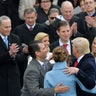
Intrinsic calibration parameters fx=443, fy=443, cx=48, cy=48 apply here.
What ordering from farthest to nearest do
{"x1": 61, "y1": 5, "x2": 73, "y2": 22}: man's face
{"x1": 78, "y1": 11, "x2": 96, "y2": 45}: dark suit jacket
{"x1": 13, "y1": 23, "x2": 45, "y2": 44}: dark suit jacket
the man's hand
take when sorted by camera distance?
1. {"x1": 61, "y1": 5, "x2": 73, "y2": 22}: man's face
2. {"x1": 13, "y1": 23, "x2": 45, "y2": 44}: dark suit jacket
3. {"x1": 78, "y1": 11, "x2": 96, "y2": 45}: dark suit jacket
4. the man's hand

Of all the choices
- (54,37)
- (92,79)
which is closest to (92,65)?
(92,79)

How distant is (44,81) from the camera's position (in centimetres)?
611

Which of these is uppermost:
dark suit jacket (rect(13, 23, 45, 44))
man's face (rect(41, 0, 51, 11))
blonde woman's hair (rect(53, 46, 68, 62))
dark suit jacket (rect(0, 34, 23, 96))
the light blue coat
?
blonde woman's hair (rect(53, 46, 68, 62))

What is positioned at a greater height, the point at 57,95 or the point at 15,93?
the point at 57,95

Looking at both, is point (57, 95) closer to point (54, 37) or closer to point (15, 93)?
point (15, 93)

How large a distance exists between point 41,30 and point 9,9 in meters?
1.87

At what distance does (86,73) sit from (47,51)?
82 centimetres

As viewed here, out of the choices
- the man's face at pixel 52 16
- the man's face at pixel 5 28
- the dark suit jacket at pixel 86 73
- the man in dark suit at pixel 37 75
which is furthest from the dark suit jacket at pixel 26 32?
the dark suit jacket at pixel 86 73

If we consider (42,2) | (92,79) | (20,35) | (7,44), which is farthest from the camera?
(42,2)

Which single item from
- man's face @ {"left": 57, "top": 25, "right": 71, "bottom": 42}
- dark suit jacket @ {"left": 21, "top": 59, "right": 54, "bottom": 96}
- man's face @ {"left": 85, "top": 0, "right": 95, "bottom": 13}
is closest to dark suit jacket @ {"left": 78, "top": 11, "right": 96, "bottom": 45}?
man's face @ {"left": 85, "top": 0, "right": 95, "bottom": 13}

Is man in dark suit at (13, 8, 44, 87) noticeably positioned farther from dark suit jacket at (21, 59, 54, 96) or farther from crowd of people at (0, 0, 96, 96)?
dark suit jacket at (21, 59, 54, 96)

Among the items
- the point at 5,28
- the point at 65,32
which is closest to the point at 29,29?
the point at 5,28

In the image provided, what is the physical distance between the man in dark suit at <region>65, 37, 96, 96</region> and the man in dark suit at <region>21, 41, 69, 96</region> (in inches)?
10.7

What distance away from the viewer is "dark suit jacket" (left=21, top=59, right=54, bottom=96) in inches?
240
